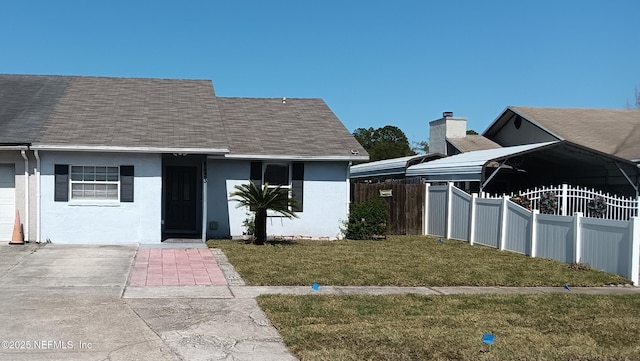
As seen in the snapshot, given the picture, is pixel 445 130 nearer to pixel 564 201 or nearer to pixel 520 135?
pixel 520 135

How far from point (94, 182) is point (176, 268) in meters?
5.46

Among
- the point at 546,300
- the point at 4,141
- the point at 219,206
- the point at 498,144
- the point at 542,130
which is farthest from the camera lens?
the point at 498,144

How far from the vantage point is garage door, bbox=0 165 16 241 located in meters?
16.0

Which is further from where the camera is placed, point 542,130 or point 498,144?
point 498,144

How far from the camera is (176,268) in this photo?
40.1 ft

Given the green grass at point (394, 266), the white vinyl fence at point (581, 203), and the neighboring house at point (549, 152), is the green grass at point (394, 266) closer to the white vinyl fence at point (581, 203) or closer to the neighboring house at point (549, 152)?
the white vinyl fence at point (581, 203)

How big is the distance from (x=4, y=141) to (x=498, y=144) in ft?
71.4

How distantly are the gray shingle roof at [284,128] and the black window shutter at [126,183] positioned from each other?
3.14 metres

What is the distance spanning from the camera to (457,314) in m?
8.54

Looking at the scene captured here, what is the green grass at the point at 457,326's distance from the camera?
258 inches

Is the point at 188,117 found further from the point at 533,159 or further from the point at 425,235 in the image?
the point at 533,159

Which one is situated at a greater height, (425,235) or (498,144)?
(498,144)

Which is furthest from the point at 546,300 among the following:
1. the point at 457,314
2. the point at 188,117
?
the point at 188,117

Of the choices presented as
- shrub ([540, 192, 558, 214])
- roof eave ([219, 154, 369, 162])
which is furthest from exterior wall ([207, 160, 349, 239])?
shrub ([540, 192, 558, 214])
